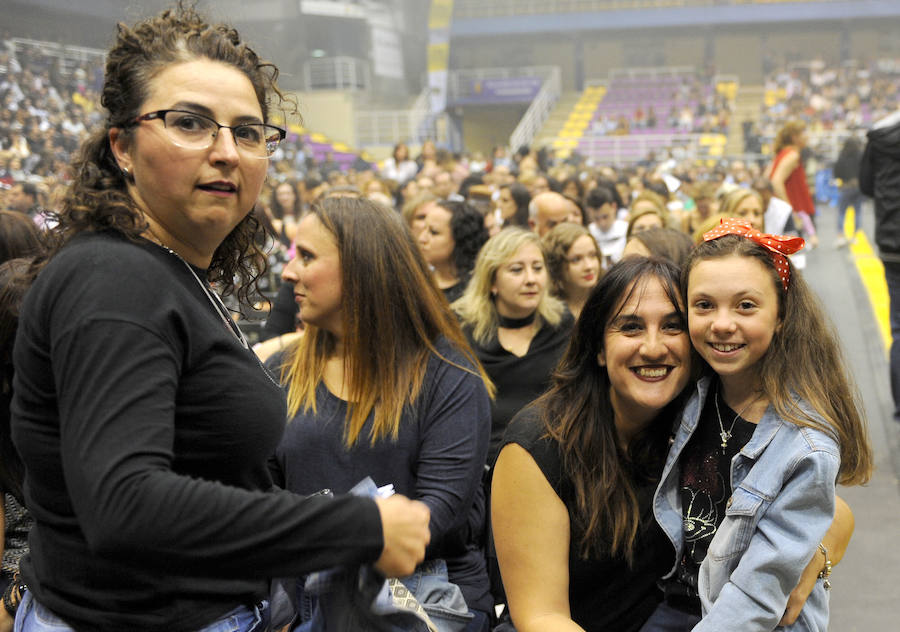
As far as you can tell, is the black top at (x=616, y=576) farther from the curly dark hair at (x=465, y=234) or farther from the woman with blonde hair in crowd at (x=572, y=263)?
the curly dark hair at (x=465, y=234)

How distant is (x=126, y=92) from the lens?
134 cm

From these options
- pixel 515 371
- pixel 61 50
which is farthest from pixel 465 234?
pixel 61 50

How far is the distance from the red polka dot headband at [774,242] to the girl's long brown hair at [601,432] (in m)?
0.15

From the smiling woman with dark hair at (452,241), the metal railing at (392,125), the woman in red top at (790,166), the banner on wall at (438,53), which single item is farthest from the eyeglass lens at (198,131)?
the banner on wall at (438,53)

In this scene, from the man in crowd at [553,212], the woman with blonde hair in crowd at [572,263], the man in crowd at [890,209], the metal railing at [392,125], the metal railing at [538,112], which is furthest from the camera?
the metal railing at [538,112]

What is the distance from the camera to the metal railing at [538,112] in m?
29.9

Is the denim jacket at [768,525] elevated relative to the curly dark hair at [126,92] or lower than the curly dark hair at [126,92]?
lower

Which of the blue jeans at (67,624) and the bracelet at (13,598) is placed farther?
the bracelet at (13,598)

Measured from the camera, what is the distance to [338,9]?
17688 millimetres

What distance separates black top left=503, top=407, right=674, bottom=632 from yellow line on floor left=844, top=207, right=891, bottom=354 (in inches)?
202

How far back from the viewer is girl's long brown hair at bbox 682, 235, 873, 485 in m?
1.85

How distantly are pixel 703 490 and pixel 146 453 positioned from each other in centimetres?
125

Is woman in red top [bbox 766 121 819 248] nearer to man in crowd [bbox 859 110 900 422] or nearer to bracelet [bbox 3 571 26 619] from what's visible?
man in crowd [bbox 859 110 900 422]

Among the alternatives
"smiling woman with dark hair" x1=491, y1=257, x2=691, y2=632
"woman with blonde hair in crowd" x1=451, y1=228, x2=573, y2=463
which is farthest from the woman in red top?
"smiling woman with dark hair" x1=491, y1=257, x2=691, y2=632
